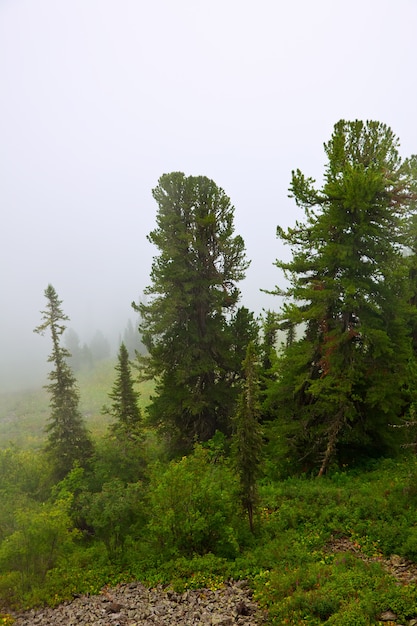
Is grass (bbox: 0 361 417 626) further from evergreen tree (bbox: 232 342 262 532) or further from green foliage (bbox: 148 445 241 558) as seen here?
evergreen tree (bbox: 232 342 262 532)

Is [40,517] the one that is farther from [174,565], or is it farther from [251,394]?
[251,394]

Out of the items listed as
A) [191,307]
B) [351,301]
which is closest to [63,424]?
[191,307]

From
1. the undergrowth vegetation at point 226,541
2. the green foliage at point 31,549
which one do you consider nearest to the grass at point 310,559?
the undergrowth vegetation at point 226,541

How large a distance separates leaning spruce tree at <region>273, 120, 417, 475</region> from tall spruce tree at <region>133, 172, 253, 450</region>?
6.22m

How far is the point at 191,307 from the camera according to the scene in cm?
2130

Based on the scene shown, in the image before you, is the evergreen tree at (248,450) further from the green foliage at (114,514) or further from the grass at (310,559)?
the green foliage at (114,514)

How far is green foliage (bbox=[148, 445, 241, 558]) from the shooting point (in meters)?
10.8

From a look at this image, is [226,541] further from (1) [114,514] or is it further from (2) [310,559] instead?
(1) [114,514]

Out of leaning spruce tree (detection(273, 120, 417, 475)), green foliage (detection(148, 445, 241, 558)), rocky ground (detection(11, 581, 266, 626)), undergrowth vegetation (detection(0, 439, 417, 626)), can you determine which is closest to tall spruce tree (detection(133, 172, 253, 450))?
leaning spruce tree (detection(273, 120, 417, 475))

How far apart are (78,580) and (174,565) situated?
3.04 meters

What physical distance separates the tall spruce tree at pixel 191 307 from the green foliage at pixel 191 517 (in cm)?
818

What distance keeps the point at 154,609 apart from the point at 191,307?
48.0 feet

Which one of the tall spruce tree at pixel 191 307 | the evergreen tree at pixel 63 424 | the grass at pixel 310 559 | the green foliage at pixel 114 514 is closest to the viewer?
the grass at pixel 310 559

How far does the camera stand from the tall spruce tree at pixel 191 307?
2036 centimetres
